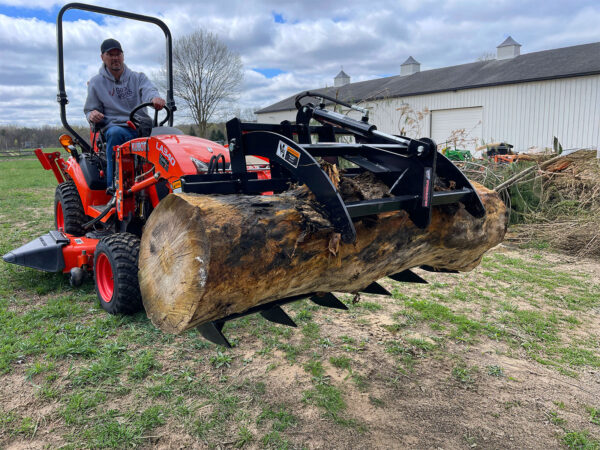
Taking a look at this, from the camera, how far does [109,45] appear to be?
184 inches

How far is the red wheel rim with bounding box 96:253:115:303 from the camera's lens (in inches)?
167

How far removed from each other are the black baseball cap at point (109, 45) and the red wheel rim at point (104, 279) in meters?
2.10

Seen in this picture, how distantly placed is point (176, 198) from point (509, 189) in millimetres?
7766

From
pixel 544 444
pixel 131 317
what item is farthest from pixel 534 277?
pixel 131 317

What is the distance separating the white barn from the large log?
54.3 ft

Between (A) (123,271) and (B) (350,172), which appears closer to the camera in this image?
(B) (350,172)

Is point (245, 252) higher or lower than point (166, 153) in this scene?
lower

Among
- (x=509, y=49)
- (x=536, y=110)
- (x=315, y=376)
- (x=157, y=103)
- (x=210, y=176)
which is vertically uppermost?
(x=509, y=49)

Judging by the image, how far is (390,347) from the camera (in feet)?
12.3

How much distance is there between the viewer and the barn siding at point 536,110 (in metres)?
20.8

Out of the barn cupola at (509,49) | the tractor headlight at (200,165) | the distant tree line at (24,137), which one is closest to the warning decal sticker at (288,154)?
the tractor headlight at (200,165)

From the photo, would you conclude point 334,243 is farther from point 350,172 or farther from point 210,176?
point 350,172

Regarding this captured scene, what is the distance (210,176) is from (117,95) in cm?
264

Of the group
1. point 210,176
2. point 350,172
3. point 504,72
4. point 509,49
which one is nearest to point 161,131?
point 210,176
